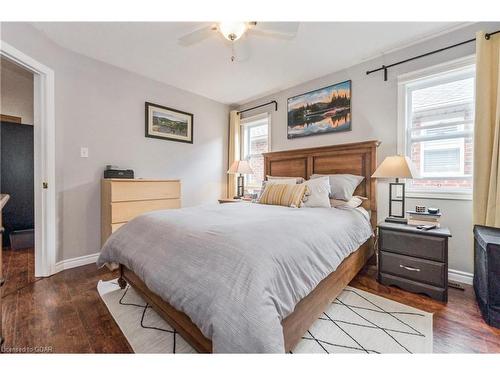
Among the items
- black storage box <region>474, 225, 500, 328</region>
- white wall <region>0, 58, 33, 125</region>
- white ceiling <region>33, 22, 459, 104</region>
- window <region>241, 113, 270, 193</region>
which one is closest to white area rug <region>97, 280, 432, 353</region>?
black storage box <region>474, 225, 500, 328</region>

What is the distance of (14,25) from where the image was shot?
1.98 metres

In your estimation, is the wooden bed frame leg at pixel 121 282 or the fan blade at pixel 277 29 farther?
the wooden bed frame leg at pixel 121 282

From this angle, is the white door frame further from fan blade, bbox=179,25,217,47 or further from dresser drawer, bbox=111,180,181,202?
fan blade, bbox=179,25,217,47

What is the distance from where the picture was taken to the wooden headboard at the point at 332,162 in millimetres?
2572

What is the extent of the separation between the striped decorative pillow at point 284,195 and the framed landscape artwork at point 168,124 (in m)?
1.89

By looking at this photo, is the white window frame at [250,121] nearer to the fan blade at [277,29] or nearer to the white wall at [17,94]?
the fan blade at [277,29]

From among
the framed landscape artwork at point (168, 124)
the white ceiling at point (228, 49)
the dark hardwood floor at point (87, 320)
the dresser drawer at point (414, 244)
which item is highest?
→ the white ceiling at point (228, 49)

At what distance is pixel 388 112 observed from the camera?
2.60 metres

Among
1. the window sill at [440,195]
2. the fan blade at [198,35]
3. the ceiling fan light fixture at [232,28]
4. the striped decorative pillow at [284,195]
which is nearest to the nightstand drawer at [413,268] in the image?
the window sill at [440,195]

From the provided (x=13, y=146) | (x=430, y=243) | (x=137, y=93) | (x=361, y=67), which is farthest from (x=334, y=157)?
(x=13, y=146)

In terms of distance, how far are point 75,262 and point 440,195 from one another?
13.5ft
